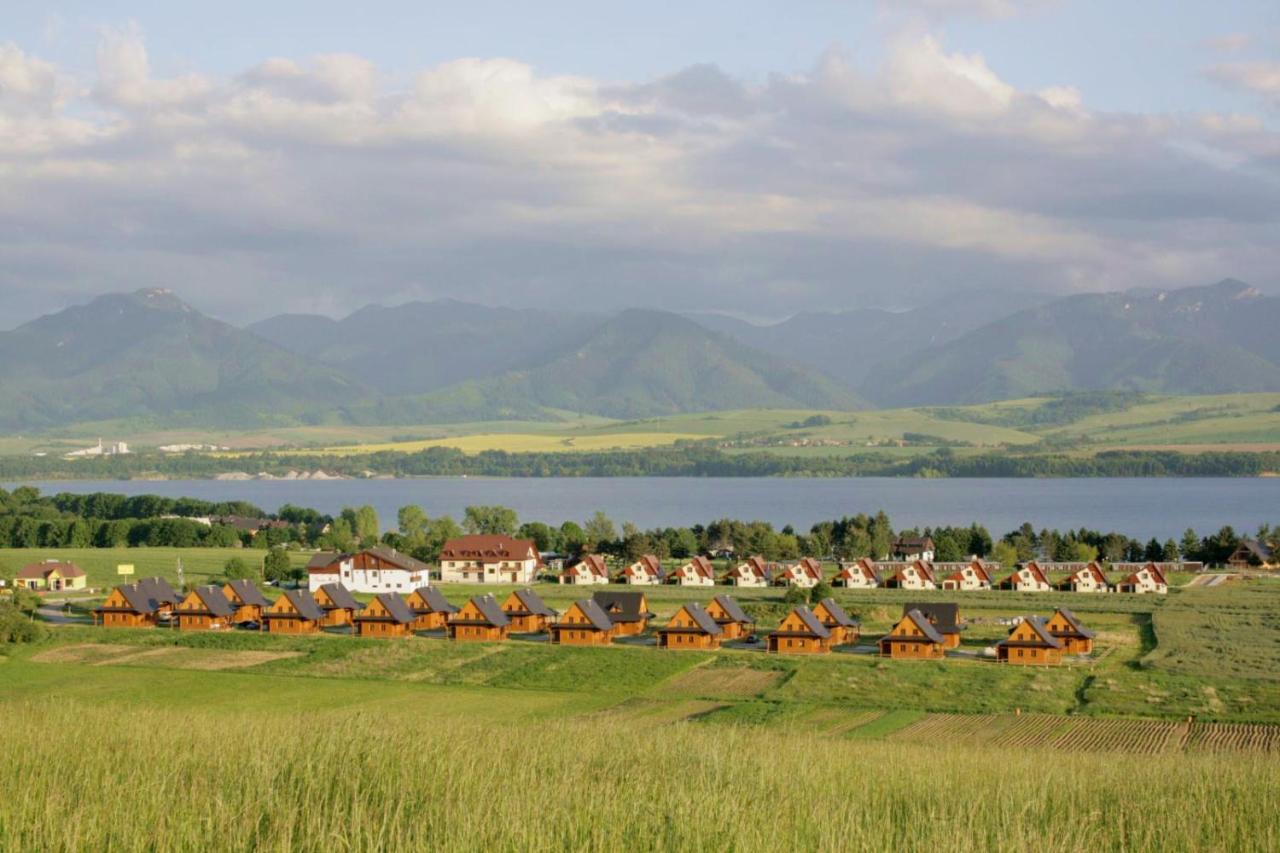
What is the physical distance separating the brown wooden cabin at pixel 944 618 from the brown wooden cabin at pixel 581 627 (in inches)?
374

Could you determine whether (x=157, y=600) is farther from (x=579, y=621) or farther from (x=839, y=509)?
(x=839, y=509)

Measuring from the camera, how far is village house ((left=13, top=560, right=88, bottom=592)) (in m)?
59.1

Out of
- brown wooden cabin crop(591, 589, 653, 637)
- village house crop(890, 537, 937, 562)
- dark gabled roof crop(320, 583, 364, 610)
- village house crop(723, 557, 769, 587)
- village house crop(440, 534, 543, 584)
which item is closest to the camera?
brown wooden cabin crop(591, 589, 653, 637)

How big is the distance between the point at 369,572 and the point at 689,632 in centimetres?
2165

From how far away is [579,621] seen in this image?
43.3 metres

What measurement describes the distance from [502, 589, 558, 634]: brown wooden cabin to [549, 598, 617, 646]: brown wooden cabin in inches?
105

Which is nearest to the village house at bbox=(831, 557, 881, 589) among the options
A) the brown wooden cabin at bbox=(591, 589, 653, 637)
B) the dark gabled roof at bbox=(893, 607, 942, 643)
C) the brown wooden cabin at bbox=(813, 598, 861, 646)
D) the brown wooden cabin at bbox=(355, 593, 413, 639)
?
the brown wooden cabin at bbox=(591, 589, 653, 637)

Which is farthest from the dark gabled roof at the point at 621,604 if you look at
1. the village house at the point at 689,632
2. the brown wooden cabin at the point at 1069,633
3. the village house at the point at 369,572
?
the village house at the point at 369,572

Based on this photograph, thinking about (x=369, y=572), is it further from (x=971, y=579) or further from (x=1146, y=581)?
(x=1146, y=581)

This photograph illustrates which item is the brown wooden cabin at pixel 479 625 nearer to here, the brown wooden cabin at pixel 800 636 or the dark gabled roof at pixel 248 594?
the dark gabled roof at pixel 248 594

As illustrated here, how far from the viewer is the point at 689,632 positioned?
41938 millimetres

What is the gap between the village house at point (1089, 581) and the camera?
198 ft

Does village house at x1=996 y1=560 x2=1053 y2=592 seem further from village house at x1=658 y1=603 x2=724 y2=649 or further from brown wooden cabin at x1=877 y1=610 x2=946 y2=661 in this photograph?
village house at x1=658 y1=603 x2=724 y2=649

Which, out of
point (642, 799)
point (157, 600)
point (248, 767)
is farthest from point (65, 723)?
point (157, 600)
